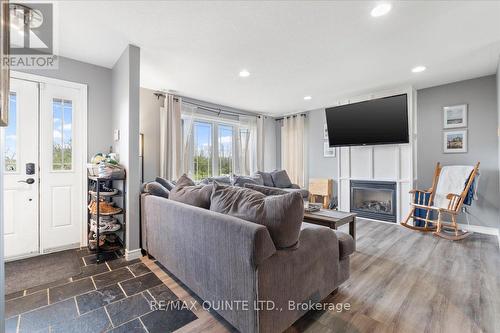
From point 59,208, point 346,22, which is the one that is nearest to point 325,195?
point 346,22

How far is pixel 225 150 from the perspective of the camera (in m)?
5.39

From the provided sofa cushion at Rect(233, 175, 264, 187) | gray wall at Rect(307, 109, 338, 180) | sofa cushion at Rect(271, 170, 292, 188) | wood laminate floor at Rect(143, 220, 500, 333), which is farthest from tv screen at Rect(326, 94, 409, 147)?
wood laminate floor at Rect(143, 220, 500, 333)

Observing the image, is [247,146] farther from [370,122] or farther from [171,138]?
[370,122]

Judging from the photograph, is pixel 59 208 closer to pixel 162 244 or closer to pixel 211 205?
pixel 162 244

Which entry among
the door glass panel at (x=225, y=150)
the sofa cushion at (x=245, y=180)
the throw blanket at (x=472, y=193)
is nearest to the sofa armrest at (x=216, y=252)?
the sofa cushion at (x=245, y=180)

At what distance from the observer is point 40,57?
9.02ft

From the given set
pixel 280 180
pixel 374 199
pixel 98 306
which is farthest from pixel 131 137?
pixel 374 199

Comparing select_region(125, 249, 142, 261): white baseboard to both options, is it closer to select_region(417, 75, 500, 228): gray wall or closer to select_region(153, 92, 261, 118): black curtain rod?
select_region(153, 92, 261, 118): black curtain rod

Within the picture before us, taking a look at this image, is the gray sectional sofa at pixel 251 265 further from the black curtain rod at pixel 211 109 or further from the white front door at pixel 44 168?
the black curtain rod at pixel 211 109

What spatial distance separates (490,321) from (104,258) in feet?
11.7

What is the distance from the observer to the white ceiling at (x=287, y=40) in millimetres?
1972

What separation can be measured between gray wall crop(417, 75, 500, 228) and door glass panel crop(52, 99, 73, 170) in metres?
5.70

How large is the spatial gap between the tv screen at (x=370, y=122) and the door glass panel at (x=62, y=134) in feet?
14.5

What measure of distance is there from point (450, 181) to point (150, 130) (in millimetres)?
5091
